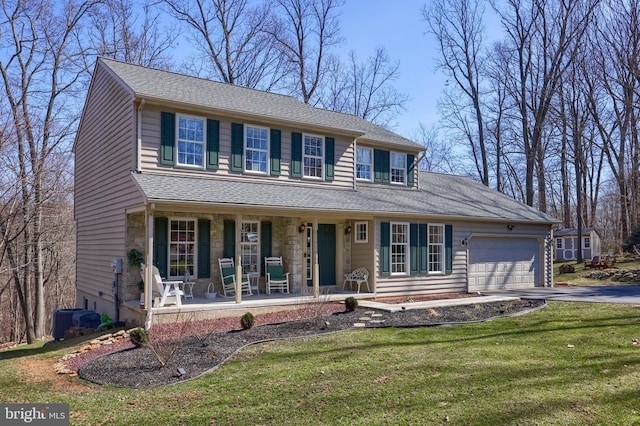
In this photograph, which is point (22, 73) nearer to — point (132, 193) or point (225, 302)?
point (132, 193)

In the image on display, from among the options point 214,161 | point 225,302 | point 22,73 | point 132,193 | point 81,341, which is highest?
point 22,73

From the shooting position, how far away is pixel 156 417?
500cm

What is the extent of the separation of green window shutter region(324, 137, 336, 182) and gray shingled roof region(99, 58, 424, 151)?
506mm

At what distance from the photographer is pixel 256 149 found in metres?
13.0

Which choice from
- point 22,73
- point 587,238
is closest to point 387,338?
point 22,73

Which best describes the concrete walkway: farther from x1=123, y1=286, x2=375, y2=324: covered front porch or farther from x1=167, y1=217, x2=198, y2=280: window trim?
x1=167, y1=217, x2=198, y2=280: window trim

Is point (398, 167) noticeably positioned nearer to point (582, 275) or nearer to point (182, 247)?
point (182, 247)

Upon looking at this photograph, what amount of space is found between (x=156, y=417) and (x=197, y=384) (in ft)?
3.94

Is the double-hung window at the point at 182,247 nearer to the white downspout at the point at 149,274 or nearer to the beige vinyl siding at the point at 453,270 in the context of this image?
the white downspout at the point at 149,274

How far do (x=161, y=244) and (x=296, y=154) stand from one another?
457 cm

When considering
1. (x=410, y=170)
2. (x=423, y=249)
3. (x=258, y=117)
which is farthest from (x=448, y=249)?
(x=258, y=117)

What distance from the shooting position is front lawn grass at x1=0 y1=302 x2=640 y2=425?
5.02 metres

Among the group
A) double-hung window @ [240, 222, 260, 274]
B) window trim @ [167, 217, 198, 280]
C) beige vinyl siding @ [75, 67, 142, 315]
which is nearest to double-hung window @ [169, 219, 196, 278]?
window trim @ [167, 217, 198, 280]

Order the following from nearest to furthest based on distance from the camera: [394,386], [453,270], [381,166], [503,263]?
[394,386], [453,270], [381,166], [503,263]
